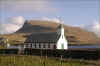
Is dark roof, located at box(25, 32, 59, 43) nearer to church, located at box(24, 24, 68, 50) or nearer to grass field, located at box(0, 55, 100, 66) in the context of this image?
church, located at box(24, 24, 68, 50)

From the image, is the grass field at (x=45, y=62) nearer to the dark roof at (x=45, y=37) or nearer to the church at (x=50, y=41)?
the church at (x=50, y=41)


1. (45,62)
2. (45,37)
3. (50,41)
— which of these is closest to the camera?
(45,62)

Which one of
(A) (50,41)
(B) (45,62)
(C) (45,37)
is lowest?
(B) (45,62)

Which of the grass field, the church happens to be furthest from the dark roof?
the grass field

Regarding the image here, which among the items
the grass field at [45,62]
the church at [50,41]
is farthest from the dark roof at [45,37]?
the grass field at [45,62]

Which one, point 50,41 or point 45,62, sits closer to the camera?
point 45,62

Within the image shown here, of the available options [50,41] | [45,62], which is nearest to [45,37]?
[50,41]

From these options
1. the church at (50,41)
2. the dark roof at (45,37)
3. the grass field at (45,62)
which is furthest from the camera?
the dark roof at (45,37)

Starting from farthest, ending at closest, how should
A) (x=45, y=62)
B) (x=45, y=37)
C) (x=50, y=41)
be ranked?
(x=45, y=37)
(x=50, y=41)
(x=45, y=62)

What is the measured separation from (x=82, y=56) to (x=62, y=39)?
2634 centimetres

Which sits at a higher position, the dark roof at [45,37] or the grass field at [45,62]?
the dark roof at [45,37]

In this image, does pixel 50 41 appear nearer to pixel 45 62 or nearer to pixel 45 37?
pixel 45 37

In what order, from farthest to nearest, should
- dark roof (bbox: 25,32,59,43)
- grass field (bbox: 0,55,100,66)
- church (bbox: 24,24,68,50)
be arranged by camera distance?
1. dark roof (bbox: 25,32,59,43)
2. church (bbox: 24,24,68,50)
3. grass field (bbox: 0,55,100,66)

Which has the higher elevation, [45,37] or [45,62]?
[45,37]
